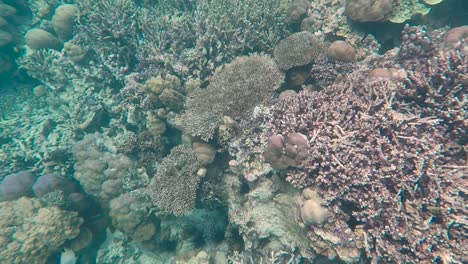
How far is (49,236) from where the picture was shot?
226 inches

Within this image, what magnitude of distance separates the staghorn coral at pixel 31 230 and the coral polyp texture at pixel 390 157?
5553 mm

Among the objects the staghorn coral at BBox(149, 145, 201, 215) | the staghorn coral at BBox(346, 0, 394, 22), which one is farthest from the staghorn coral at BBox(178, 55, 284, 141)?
the staghorn coral at BBox(346, 0, 394, 22)

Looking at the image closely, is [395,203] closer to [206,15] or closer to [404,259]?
→ [404,259]

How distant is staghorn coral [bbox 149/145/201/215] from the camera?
4.80 m

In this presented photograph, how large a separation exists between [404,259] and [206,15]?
21.3ft

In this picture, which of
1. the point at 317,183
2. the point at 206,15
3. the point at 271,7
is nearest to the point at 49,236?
the point at 317,183

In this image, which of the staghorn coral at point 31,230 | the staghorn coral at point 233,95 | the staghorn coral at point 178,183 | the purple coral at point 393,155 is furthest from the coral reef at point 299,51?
the staghorn coral at point 31,230

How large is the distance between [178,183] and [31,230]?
3889 mm

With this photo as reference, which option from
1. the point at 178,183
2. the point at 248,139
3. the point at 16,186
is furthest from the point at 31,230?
the point at 248,139

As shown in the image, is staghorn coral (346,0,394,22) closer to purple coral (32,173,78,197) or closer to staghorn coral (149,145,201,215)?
staghorn coral (149,145,201,215)

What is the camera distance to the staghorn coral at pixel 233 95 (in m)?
4.78

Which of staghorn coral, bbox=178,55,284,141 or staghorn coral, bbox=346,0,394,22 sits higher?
staghorn coral, bbox=346,0,394,22

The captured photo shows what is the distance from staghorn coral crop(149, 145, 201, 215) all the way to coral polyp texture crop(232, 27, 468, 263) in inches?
73.2

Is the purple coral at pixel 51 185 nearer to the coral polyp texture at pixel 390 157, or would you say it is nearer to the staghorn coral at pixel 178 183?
the staghorn coral at pixel 178 183
